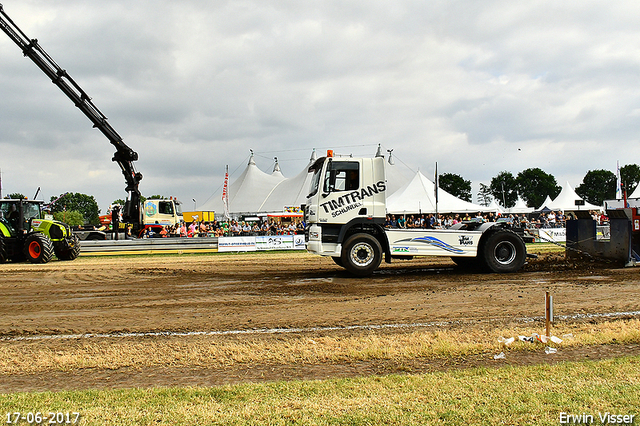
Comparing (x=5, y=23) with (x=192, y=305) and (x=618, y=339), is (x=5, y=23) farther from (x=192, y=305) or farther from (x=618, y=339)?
(x=618, y=339)

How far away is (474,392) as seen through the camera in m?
3.95

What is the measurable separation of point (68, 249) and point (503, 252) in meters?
16.8

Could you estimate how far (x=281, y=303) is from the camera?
8523 mm

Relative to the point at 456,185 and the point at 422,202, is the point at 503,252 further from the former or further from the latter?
the point at 456,185

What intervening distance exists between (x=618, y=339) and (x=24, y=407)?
6.40 m

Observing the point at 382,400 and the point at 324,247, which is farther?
the point at 324,247

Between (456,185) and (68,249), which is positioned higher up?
(456,185)

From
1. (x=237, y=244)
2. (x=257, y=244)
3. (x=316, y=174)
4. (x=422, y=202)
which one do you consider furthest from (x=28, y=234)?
(x=422, y=202)

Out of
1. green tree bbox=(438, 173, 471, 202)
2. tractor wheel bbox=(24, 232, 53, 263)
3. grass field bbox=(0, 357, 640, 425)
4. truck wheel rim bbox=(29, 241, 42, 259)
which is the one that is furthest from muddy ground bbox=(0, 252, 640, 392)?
green tree bbox=(438, 173, 471, 202)

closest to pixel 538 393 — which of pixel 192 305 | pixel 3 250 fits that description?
pixel 192 305

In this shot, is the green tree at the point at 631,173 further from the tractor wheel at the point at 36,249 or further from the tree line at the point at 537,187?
the tractor wheel at the point at 36,249

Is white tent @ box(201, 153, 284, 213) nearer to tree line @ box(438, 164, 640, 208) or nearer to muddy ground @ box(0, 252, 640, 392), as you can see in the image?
muddy ground @ box(0, 252, 640, 392)

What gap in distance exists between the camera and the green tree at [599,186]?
378ft

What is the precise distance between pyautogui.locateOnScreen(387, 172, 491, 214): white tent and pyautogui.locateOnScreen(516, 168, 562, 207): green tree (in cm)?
8921
